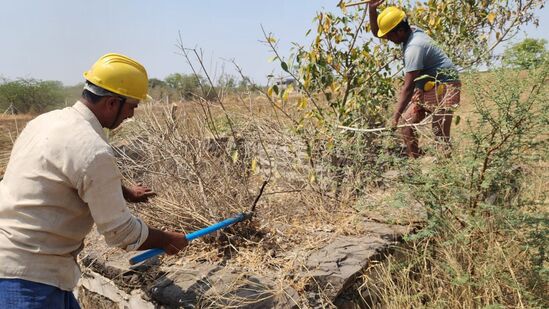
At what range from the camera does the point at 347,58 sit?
4.66 metres

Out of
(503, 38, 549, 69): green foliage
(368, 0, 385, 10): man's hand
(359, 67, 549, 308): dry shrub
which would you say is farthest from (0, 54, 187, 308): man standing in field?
(368, 0, 385, 10): man's hand

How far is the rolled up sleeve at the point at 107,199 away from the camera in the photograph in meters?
1.88

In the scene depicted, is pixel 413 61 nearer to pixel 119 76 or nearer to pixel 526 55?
pixel 526 55

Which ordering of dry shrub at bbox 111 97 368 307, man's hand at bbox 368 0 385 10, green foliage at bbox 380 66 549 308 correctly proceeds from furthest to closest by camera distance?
1. man's hand at bbox 368 0 385 10
2. dry shrub at bbox 111 97 368 307
3. green foliage at bbox 380 66 549 308

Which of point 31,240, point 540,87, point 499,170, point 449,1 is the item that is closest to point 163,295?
point 31,240

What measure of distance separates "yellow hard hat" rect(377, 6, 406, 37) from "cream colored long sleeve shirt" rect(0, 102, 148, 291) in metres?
2.95

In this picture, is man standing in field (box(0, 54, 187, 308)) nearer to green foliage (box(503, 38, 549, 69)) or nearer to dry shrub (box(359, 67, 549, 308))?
dry shrub (box(359, 67, 549, 308))

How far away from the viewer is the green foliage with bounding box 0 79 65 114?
721 inches

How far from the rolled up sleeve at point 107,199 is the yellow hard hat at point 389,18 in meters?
3.04

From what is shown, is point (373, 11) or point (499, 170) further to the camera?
point (373, 11)

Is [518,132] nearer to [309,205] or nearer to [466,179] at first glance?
Answer: [466,179]

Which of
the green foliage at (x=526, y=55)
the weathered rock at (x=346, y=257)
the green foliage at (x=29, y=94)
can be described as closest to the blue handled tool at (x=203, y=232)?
the weathered rock at (x=346, y=257)

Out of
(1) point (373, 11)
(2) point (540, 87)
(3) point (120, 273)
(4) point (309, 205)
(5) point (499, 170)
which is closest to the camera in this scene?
(2) point (540, 87)

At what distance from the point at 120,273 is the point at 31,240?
115 cm
